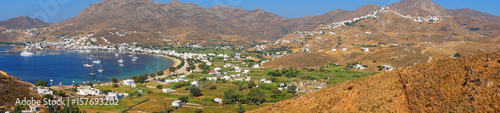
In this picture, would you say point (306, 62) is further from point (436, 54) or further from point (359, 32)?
point (359, 32)

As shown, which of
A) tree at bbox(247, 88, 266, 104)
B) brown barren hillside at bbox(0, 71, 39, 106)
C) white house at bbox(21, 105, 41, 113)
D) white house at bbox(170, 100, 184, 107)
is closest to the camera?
white house at bbox(21, 105, 41, 113)

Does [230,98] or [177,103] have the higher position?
[230,98]

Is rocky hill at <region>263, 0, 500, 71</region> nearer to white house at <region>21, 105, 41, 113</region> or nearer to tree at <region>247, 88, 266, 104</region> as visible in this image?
tree at <region>247, 88, 266, 104</region>

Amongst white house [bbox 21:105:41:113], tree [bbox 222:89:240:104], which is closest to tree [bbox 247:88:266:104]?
tree [bbox 222:89:240:104]

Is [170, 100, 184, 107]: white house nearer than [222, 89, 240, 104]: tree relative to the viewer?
Yes

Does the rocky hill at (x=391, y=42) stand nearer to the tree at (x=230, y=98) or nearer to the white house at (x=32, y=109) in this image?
the tree at (x=230, y=98)

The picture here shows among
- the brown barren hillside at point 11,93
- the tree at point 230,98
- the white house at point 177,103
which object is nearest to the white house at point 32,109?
the brown barren hillside at point 11,93

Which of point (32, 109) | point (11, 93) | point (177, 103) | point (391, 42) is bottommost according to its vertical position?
point (177, 103)

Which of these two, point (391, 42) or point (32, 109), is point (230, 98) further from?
point (391, 42)

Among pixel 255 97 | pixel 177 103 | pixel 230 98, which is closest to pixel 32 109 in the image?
pixel 177 103
